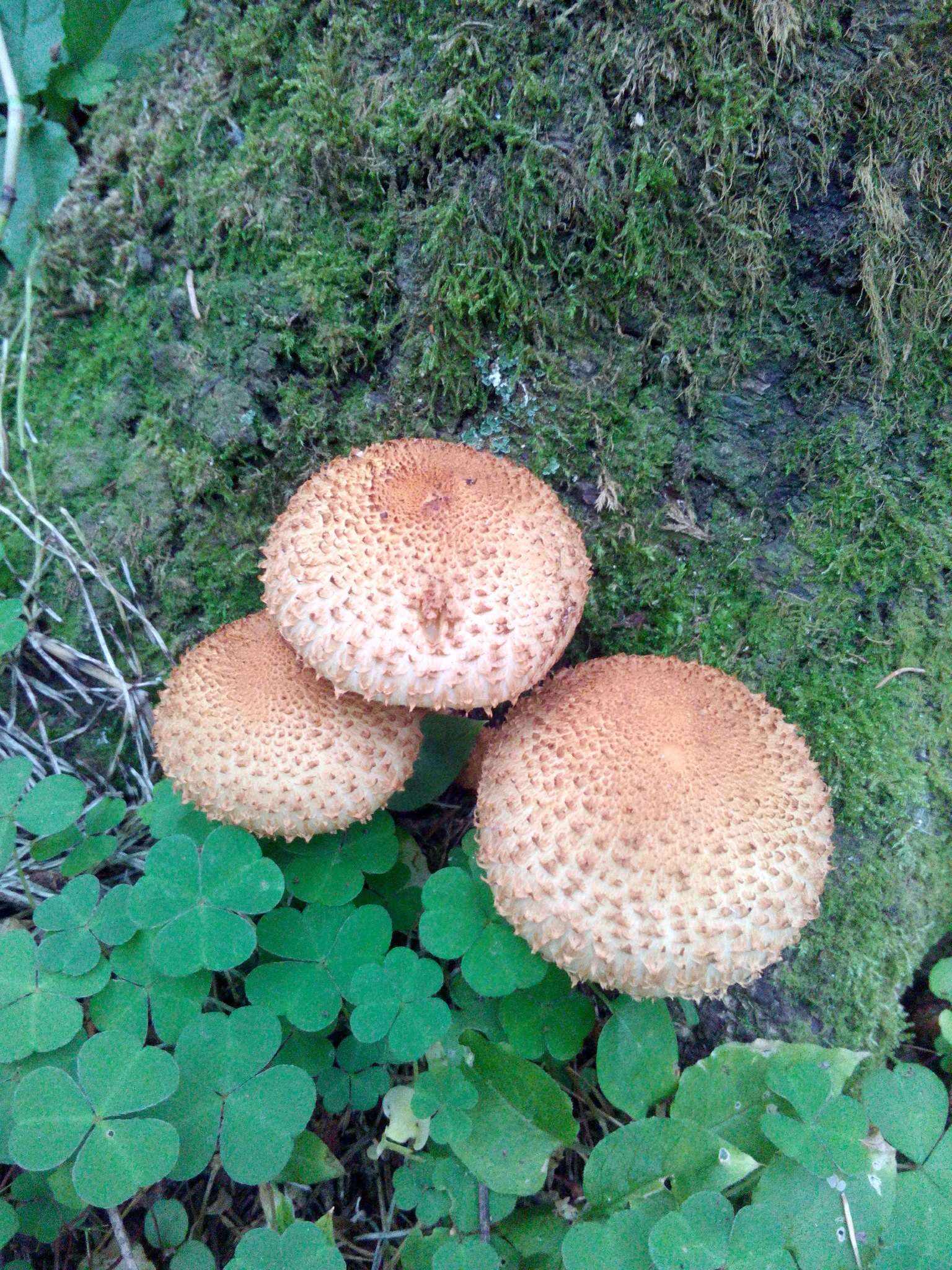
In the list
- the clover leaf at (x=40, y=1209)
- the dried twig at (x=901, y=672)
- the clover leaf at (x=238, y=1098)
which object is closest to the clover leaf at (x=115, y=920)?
the clover leaf at (x=238, y=1098)

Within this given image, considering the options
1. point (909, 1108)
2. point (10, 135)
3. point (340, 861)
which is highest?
point (10, 135)

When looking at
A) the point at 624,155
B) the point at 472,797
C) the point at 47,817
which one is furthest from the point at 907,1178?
the point at 624,155

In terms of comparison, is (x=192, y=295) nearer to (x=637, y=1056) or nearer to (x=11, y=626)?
(x=11, y=626)

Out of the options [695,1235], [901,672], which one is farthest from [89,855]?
[901,672]

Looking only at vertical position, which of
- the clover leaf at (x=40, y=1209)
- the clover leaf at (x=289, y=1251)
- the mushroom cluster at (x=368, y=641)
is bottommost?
the clover leaf at (x=289, y=1251)

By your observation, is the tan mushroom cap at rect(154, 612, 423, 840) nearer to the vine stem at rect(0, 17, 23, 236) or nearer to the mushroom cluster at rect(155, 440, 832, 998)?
the mushroom cluster at rect(155, 440, 832, 998)

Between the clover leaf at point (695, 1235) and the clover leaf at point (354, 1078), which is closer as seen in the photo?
the clover leaf at point (695, 1235)

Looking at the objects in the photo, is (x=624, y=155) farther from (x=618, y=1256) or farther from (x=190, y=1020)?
(x=618, y=1256)

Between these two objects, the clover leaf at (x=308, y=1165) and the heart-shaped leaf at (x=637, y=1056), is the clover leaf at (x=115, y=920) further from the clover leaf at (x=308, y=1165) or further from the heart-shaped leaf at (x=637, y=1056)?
the heart-shaped leaf at (x=637, y=1056)
